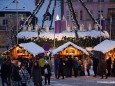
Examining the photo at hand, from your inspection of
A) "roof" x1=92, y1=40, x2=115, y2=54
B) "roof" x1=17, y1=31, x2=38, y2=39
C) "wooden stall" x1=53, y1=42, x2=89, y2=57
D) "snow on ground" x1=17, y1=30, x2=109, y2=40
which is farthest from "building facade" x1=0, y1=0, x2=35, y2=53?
"wooden stall" x1=53, y1=42, x2=89, y2=57

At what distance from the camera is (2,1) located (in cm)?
7962

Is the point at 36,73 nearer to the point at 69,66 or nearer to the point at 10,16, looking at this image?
the point at 69,66

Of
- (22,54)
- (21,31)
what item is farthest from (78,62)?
(21,31)

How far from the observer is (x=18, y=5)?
75875mm

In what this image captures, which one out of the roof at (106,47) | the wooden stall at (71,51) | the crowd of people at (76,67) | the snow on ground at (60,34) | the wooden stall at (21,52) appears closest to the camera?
the crowd of people at (76,67)

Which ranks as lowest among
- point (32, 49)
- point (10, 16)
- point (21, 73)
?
point (21, 73)

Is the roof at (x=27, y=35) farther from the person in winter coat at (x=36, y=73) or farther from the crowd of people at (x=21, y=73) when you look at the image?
the person in winter coat at (x=36, y=73)

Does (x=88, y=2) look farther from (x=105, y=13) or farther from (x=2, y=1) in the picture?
(x=2, y=1)

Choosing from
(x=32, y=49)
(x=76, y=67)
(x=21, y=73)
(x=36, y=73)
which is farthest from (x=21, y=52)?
(x=21, y=73)

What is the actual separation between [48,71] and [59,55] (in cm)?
813

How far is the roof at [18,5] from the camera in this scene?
250ft

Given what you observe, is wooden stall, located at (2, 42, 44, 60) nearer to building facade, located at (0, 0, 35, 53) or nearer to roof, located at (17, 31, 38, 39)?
roof, located at (17, 31, 38, 39)

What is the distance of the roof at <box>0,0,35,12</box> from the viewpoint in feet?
250

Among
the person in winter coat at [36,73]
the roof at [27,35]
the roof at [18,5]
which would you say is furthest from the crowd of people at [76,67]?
the roof at [18,5]
